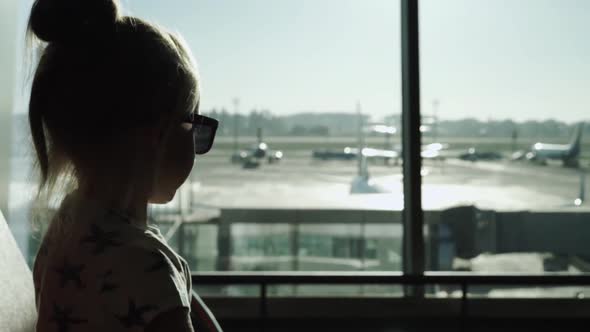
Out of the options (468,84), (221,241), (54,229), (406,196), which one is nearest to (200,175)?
(221,241)

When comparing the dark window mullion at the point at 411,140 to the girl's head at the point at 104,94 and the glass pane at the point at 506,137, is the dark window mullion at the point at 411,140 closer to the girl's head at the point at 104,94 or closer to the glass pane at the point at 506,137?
the glass pane at the point at 506,137

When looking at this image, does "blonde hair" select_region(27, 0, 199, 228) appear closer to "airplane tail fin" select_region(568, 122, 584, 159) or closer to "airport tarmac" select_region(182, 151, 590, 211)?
"airport tarmac" select_region(182, 151, 590, 211)

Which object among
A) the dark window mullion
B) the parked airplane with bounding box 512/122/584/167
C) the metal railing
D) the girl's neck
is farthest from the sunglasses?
the parked airplane with bounding box 512/122/584/167

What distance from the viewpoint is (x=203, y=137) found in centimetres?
88

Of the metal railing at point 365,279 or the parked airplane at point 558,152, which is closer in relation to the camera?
the metal railing at point 365,279

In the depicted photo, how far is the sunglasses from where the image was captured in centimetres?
84

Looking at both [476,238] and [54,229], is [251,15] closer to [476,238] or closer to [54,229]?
[476,238]

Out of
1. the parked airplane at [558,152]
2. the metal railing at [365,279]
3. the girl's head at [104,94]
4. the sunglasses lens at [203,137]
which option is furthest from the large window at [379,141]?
the girl's head at [104,94]

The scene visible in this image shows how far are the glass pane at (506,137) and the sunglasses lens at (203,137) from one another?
7.01ft

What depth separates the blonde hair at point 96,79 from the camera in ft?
2.44

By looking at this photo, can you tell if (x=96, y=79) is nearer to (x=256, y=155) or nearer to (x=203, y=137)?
(x=203, y=137)

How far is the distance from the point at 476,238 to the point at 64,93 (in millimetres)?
2740

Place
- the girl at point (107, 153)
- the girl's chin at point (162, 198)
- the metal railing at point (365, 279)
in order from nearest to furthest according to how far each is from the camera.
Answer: the girl at point (107, 153) → the girl's chin at point (162, 198) → the metal railing at point (365, 279)

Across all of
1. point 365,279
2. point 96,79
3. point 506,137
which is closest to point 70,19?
point 96,79
